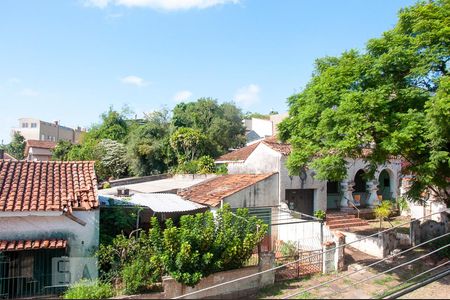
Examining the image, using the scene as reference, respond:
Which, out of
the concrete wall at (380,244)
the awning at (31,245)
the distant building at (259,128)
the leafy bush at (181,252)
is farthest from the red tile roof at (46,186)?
the distant building at (259,128)

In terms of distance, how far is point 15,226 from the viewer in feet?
38.4

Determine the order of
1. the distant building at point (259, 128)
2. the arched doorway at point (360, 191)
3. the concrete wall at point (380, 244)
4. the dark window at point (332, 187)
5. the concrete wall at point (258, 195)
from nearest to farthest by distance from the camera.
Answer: the concrete wall at point (380, 244) < the concrete wall at point (258, 195) < the dark window at point (332, 187) < the arched doorway at point (360, 191) < the distant building at point (259, 128)

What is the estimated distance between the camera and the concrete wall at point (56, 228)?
1166 centimetres

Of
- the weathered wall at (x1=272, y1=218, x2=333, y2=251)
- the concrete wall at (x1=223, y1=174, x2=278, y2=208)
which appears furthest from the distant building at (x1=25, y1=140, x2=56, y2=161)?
the weathered wall at (x1=272, y1=218, x2=333, y2=251)

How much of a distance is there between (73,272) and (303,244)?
34.1 ft

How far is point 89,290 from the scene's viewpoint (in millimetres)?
11031

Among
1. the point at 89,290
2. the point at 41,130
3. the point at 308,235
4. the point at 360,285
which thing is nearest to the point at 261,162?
the point at 308,235

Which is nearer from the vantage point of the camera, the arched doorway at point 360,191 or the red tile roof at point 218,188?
the red tile roof at point 218,188

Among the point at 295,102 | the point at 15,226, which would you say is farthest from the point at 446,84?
the point at 15,226

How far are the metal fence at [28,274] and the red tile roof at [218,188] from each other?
7.70m

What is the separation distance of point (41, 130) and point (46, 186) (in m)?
76.8

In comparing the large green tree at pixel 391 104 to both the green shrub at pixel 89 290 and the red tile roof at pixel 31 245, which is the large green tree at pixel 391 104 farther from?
the red tile roof at pixel 31 245

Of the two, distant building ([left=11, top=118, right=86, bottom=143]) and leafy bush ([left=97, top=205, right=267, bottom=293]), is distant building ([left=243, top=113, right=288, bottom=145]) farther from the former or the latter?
distant building ([left=11, top=118, right=86, bottom=143])

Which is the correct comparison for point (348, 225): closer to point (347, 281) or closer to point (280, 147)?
point (280, 147)
